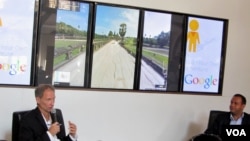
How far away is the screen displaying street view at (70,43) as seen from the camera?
439cm

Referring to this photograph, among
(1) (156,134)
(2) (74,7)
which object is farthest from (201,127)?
(2) (74,7)

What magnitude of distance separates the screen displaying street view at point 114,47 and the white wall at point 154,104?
0.14m

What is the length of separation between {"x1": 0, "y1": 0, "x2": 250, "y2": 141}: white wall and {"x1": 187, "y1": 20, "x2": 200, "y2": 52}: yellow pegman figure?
16cm

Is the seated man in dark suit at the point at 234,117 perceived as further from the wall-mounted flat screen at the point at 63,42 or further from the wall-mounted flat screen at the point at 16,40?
the wall-mounted flat screen at the point at 16,40

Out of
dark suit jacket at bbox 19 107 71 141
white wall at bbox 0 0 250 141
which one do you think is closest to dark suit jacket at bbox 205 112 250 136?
white wall at bbox 0 0 250 141

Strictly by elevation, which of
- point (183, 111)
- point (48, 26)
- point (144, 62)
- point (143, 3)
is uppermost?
point (143, 3)

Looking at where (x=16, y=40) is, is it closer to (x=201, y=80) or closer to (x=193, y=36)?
(x=193, y=36)

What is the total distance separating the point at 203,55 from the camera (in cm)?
528

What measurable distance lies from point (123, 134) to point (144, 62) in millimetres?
1001

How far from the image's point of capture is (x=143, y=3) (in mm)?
4793

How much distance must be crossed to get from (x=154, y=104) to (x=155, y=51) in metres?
0.73

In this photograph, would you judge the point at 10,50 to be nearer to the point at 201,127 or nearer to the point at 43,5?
the point at 43,5

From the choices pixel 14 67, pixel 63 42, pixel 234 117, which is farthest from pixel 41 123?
pixel 234 117

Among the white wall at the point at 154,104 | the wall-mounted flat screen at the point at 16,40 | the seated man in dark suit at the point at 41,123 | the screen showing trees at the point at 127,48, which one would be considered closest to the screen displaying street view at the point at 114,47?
the screen showing trees at the point at 127,48
